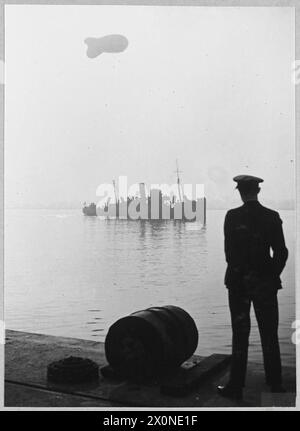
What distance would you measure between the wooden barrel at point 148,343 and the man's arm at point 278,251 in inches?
33.3

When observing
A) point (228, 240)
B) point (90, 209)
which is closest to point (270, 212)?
point (228, 240)

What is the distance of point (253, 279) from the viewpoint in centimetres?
397

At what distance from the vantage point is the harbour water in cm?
424

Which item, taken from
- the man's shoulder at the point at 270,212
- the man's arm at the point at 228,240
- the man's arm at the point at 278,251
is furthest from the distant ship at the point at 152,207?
the man's arm at the point at 278,251

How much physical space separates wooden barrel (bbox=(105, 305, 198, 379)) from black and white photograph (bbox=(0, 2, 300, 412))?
0.36 feet

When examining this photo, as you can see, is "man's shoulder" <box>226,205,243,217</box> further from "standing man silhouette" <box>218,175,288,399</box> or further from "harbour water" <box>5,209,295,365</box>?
"harbour water" <box>5,209,295,365</box>

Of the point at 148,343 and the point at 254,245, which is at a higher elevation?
the point at 254,245

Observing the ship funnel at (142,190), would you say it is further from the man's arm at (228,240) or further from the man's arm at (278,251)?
the man's arm at (278,251)

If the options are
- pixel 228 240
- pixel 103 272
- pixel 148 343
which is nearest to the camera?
pixel 148 343

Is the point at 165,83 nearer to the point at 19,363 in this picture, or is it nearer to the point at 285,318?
the point at 285,318

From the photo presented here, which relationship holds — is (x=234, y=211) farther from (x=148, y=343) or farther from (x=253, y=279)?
(x=148, y=343)

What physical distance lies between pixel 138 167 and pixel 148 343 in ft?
4.93

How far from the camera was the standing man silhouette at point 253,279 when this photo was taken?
154 inches

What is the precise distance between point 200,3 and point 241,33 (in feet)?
1.43
